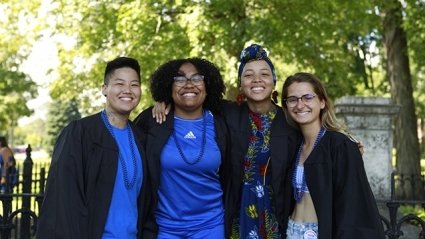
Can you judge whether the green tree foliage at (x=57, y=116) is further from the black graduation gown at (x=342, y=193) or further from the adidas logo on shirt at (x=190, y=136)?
Result: the black graduation gown at (x=342, y=193)

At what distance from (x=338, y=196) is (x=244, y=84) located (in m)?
1.03

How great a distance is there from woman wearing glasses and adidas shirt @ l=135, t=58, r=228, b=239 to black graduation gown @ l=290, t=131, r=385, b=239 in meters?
0.65

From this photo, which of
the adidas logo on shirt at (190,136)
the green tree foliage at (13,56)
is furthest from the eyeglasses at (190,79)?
the green tree foliage at (13,56)

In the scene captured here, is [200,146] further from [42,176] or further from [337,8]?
[337,8]

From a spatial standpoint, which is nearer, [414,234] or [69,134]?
[69,134]

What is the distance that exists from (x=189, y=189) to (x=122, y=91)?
755mm

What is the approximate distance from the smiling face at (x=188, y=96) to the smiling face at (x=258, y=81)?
31 centimetres

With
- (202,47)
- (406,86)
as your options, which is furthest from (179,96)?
(406,86)

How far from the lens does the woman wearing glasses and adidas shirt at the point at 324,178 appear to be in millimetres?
2818

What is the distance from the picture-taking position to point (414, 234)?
6922 millimetres

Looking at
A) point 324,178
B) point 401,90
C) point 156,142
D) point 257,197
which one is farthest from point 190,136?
point 401,90

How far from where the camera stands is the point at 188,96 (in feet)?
10.7

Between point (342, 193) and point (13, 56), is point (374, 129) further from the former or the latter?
point (13, 56)

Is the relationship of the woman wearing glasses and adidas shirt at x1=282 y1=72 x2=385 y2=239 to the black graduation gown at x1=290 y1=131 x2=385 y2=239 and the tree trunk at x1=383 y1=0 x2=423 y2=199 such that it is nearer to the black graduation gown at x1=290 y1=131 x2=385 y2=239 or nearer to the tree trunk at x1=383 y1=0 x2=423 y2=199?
the black graduation gown at x1=290 y1=131 x2=385 y2=239
